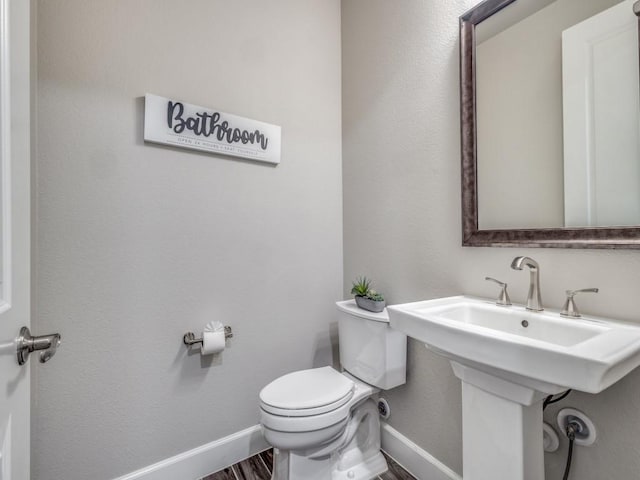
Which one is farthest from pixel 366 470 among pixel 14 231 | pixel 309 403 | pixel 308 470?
pixel 14 231

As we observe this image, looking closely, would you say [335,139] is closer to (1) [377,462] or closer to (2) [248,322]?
(2) [248,322]

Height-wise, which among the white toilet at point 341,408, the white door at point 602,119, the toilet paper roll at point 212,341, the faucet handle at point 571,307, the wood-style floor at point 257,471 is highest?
the white door at point 602,119

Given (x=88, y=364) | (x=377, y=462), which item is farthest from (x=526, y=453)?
(x=88, y=364)

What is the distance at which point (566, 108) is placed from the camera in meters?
0.93

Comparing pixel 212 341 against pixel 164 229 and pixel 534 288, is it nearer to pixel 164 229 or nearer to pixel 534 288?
pixel 164 229

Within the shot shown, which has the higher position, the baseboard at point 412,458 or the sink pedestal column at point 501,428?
the sink pedestal column at point 501,428

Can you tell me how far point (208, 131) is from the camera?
1.38 m

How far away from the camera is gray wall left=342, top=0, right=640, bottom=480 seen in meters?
0.82

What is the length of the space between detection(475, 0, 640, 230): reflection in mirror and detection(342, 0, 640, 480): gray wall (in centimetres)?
12

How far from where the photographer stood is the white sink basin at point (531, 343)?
21.8 inches

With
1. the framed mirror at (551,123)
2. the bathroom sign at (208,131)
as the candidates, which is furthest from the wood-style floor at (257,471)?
the bathroom sign at (208,131)

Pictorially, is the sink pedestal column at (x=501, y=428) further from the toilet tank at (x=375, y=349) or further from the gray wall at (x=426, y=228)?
the toilet tank at (x=375, y=349)

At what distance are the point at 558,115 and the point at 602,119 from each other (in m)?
0.12

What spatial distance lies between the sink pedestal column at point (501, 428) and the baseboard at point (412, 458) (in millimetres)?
441
